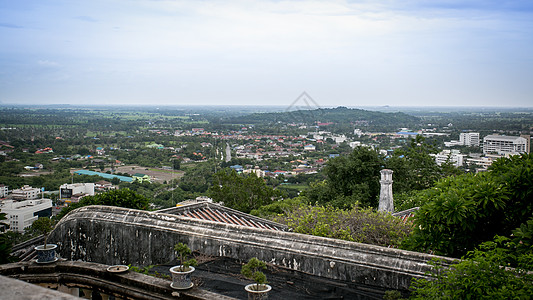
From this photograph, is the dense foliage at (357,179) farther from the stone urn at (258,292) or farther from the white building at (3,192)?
the white building at (3,192)

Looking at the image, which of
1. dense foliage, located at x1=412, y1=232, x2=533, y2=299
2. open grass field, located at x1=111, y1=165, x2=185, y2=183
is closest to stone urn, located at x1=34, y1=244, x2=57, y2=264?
dense foliage, located at x1=412, y1=232, x2=533, y2=299

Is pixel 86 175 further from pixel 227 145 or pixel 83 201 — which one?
pixel 227 145

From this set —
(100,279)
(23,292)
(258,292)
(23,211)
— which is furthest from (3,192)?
(23,292)

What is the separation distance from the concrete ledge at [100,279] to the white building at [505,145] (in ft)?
97.6

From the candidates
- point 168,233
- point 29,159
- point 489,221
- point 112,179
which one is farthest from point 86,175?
point 489,221

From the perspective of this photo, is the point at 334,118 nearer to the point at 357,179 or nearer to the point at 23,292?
the point at 357,179

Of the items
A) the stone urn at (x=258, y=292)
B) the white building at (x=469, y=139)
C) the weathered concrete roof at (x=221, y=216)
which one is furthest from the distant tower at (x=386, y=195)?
the white building at (x=469, y=139)

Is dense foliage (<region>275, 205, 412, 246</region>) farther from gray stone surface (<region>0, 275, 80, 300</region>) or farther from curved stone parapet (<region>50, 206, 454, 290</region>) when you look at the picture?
gray stone surface (<region>0, 275, 80, 300</region>)

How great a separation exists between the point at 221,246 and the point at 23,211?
19574mm

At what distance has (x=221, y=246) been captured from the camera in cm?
614

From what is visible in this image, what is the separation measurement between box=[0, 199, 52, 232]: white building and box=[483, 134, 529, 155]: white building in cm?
3014

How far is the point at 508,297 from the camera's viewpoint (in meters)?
3.61

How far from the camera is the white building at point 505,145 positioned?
32.0m

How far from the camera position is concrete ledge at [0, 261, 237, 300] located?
3.93 metres
